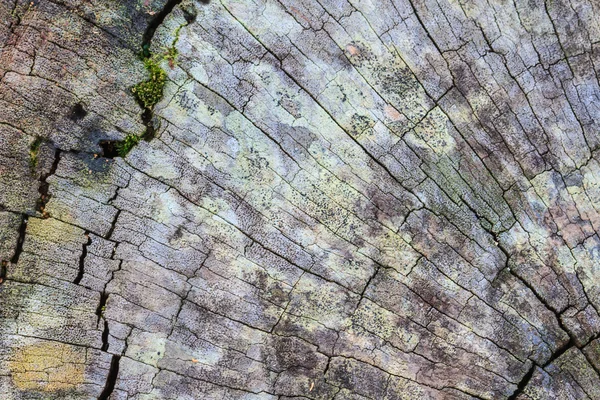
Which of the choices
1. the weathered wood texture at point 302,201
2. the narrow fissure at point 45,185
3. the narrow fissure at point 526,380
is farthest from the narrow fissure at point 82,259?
the narrow fissure at point 526,380

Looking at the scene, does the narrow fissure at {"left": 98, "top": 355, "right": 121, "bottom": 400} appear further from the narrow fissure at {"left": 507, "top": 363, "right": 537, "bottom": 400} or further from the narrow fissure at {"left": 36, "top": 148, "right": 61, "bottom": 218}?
the narrow fissure at {"left": 507, "top": 363, "right": 537, "bottom": 400}

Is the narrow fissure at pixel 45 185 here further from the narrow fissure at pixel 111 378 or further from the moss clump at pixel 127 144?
the narrow fissure at pixel 111 378

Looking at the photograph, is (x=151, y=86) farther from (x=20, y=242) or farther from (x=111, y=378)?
(x=111, y=378)

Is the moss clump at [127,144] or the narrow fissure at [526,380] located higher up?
the moss clump at [127,144]

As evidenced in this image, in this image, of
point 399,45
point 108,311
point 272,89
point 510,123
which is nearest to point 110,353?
point 108,311

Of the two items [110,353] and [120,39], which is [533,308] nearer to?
[110,353]
